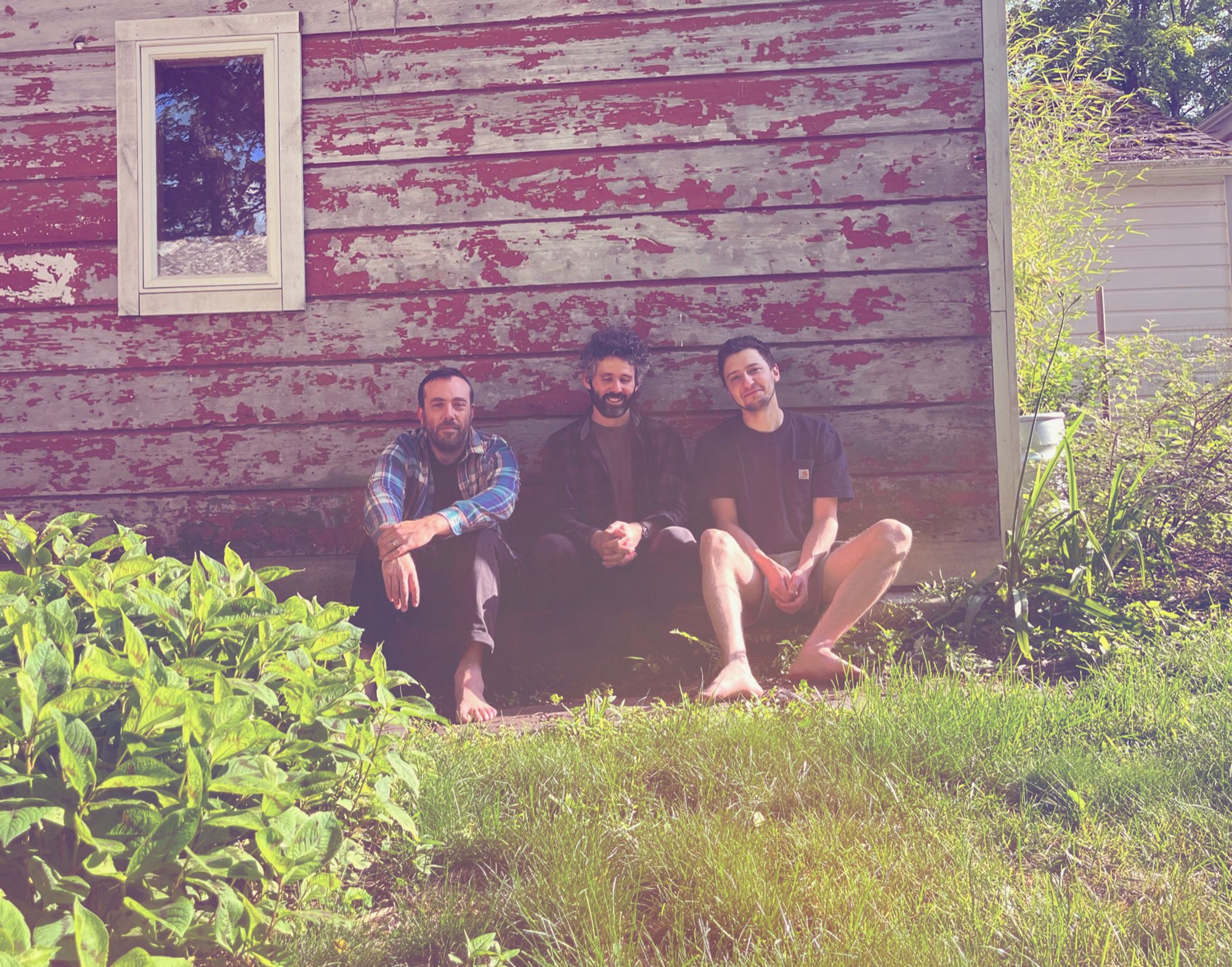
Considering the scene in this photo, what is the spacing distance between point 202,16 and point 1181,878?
4.82 meters

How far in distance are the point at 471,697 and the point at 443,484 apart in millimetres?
924

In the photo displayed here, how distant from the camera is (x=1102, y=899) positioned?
175 cm

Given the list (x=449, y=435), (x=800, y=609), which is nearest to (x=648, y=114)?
(x=449, y=435)

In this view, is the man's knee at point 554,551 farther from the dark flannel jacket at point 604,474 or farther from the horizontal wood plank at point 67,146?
the horizontal wood plank at point 67,146

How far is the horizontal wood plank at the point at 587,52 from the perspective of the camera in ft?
13.5

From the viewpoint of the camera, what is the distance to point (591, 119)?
13.8 feet

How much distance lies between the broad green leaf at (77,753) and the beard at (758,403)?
286cm

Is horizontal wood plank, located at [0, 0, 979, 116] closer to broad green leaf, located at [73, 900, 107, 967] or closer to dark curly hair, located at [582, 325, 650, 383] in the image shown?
dark curly hair, located at [582, 325, 650, 383]

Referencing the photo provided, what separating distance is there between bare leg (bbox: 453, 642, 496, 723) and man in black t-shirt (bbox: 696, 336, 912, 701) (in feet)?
2.71

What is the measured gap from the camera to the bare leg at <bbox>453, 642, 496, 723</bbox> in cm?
325

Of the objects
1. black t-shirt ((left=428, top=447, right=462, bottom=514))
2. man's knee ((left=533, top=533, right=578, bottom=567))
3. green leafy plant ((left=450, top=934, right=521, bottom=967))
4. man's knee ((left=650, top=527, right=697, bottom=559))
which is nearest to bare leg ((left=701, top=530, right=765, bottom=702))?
man's knee ((left=650, top=527, right=697, bottom=559))

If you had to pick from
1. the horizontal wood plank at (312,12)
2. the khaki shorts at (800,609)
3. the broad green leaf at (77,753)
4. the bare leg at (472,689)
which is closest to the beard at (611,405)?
the khaki shorts at (800,609)

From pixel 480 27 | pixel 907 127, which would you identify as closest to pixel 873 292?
pixel 907 127

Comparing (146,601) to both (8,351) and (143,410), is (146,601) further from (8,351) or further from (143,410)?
(8,351)
